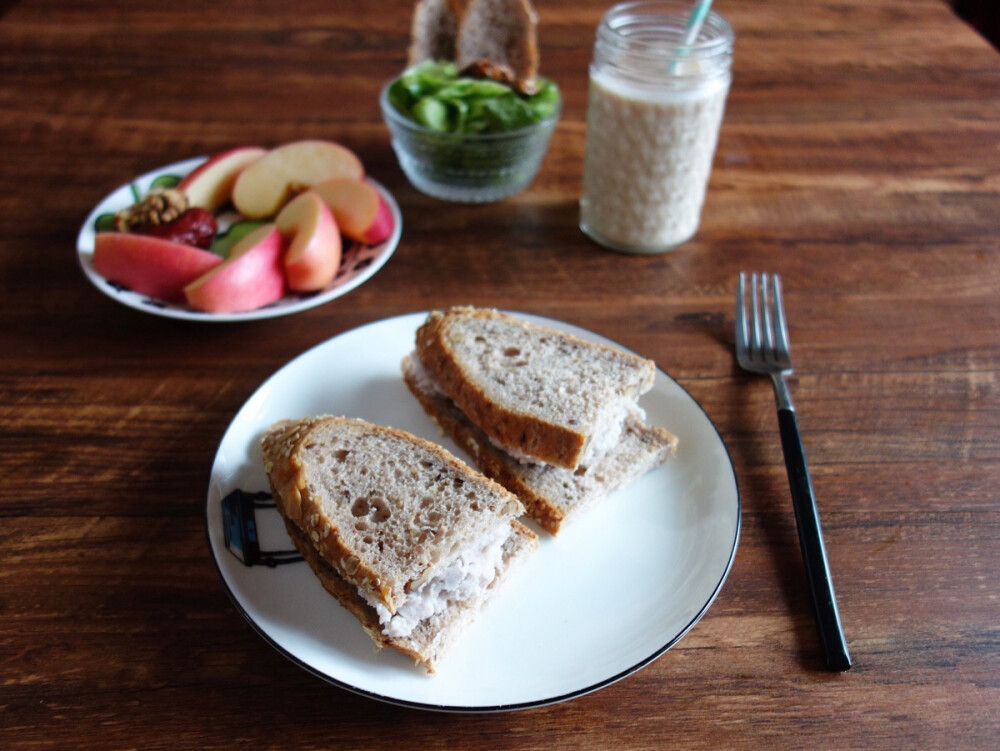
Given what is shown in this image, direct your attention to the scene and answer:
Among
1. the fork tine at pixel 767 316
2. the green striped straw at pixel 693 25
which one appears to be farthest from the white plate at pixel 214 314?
the fork tine at pixel 767 316

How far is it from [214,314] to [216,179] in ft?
1.73

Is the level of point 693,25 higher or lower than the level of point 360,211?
higher

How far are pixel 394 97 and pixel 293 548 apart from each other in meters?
1.20

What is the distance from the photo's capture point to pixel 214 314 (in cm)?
159

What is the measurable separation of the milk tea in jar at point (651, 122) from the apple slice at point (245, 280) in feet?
2.47

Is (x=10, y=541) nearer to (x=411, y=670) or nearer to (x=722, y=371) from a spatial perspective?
(x=411, y=670)

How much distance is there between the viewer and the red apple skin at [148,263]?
64.4 inches

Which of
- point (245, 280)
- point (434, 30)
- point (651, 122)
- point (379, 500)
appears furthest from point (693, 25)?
point (379, 500)

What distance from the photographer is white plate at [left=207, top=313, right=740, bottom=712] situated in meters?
1.03

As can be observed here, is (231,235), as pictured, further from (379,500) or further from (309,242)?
(379,500)

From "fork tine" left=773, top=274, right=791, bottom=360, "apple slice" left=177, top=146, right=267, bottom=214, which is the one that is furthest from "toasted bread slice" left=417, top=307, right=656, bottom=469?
"apple slice" left=177, top=146, right=267, bottom=214

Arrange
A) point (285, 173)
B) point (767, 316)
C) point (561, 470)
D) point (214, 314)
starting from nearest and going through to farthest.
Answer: point (561, 470) < point (214, 314) < point (767, 316) < point (285, 173)

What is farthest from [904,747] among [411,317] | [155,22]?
[155,22]

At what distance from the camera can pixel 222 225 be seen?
194 centimetres
